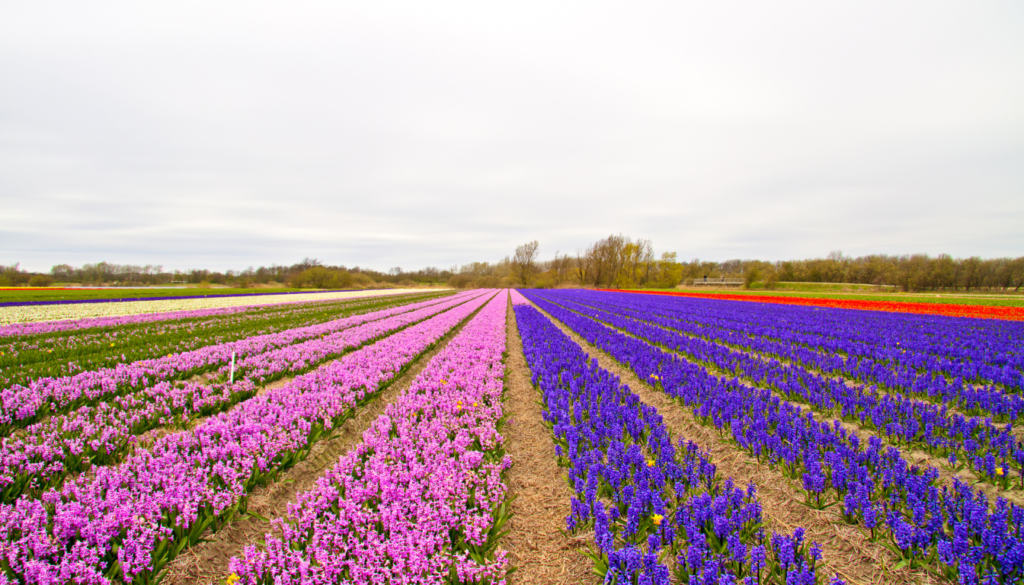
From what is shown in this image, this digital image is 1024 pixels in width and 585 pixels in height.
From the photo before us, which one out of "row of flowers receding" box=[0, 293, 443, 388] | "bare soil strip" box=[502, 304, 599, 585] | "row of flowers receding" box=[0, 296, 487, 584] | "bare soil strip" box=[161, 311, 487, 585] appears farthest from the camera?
"row of flowers receding" box=[0, 293, 443, 388]

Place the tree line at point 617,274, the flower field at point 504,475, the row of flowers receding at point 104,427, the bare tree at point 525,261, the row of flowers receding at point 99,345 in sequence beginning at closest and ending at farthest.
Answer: the flower field at point 504,475
the row of flowers receding at point 104,427
the row of flowers receding at point 99,345
the tree line at point 617,274
the bare tree at point 525,261

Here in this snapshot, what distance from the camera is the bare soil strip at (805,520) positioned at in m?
2.85

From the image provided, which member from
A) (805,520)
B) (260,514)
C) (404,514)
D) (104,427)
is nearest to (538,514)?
(404,514)

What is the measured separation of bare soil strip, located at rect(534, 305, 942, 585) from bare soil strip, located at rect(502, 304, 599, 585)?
6.31 ft

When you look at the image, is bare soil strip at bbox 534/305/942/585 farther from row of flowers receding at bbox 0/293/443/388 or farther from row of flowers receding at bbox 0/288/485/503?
row of flowers receding at bbox 0/293/443/388

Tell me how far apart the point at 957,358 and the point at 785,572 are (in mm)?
11690

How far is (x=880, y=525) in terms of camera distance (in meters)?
3.31

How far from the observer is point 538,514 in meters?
3.77

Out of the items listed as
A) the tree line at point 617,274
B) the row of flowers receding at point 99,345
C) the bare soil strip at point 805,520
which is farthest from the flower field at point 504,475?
the tree line at point 617,274

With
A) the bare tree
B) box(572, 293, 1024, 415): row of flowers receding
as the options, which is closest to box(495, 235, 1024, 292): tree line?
the bare tree

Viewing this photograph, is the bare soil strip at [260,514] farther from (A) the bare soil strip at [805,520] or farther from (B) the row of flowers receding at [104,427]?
(A) the bare soil strip at [805,520]

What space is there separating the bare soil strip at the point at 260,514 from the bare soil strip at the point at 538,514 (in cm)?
219

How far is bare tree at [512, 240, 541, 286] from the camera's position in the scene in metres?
101

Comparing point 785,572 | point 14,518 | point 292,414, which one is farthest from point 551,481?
point 14,518
